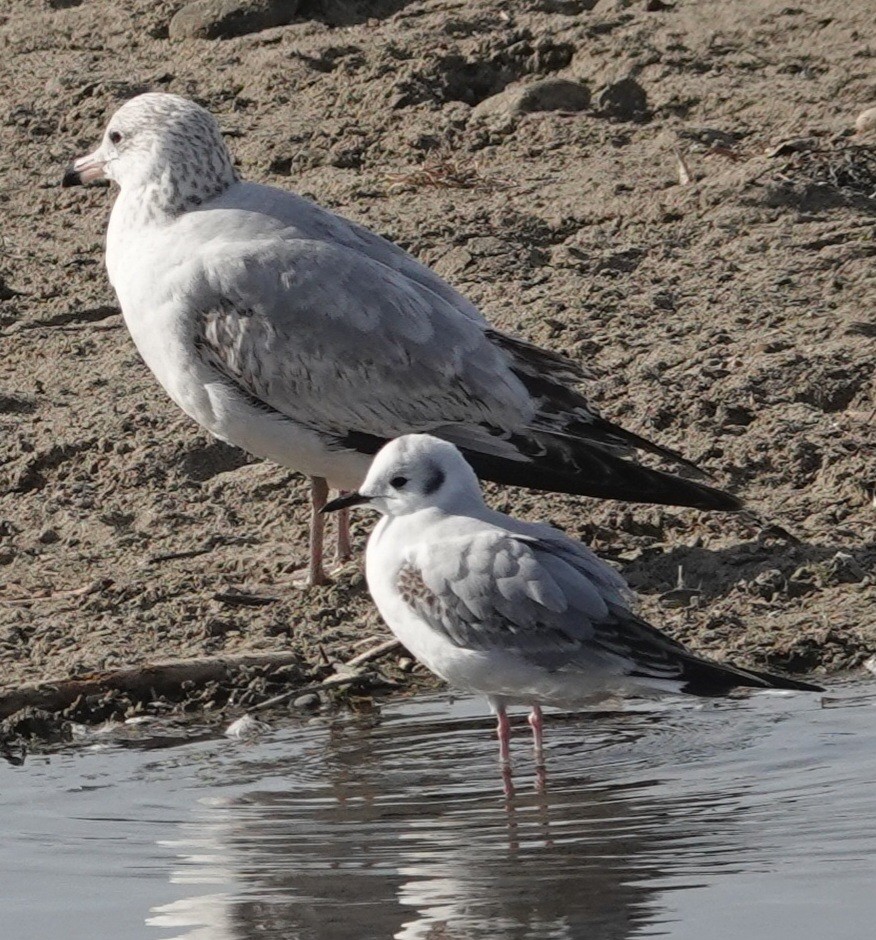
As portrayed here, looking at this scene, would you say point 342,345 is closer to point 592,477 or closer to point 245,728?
point 592,477

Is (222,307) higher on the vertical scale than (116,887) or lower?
higher

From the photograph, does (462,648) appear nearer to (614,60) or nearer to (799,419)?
(799,419)

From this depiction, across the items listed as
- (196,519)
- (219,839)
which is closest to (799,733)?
(219,839)

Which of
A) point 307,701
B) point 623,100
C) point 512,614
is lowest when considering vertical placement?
point 307,701

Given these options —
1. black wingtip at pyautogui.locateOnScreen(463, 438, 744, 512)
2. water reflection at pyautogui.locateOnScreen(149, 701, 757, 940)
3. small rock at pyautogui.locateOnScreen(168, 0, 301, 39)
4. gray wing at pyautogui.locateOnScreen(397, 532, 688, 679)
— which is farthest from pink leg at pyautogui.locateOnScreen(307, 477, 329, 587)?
small rock at pyautogui.locateOnScreen(168, 0, 301, 39)

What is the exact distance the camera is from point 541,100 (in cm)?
1095

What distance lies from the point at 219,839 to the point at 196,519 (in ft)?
9.32

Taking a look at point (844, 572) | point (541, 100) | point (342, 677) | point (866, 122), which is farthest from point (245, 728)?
point (541, 100)

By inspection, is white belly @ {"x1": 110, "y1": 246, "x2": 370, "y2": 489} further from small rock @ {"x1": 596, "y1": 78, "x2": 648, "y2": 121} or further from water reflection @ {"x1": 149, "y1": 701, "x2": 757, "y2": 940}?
small rock @ {"x1": 596, "y1": 78, "x2": 648, "y2": 121}

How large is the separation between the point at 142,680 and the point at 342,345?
1393 millimetres

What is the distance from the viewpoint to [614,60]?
1116 centimetres

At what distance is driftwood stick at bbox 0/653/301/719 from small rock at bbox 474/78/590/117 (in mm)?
4582

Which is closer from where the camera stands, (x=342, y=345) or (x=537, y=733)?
(x=537, y=733)

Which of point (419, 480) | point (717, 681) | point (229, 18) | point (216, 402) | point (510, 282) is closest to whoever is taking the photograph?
point (717, 681)
